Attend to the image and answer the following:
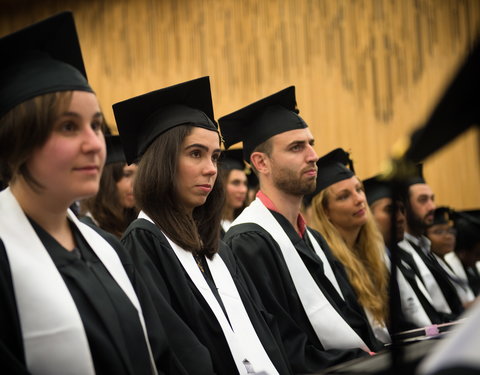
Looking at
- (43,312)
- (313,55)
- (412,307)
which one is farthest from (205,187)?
(313,55)

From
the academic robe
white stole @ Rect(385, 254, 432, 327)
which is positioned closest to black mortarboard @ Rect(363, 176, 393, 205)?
the academic robe

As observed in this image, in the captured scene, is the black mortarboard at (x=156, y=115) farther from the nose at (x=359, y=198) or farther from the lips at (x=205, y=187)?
the nose at (x=359, y=198)

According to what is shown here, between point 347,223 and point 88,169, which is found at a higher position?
point 88,169

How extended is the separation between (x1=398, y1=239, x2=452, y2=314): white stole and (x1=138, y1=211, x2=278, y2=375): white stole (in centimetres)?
293

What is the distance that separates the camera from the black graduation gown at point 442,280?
5.64 meters

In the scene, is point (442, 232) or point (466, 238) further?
point (442, 232)

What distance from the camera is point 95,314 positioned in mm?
1986

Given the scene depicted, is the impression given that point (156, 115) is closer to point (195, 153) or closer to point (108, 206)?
point (195, 153)

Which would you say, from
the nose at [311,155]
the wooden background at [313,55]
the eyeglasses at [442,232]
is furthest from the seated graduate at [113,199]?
the wooden background at [313,55]

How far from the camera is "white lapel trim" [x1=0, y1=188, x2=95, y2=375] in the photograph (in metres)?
1.81

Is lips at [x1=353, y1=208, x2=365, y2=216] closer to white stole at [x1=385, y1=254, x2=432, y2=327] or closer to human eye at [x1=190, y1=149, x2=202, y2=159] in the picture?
white stole at [x1=385, y1=254, x2=432, y2=327]

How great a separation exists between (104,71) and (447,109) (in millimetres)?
9484

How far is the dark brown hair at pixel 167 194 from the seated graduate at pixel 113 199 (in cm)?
148

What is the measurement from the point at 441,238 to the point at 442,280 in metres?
0.96
